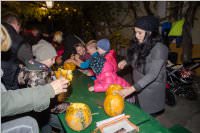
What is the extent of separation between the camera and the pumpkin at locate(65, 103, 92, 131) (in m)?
1.70

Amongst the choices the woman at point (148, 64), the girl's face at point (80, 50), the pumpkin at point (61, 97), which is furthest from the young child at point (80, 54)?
the pumpkin at point (61, 97)

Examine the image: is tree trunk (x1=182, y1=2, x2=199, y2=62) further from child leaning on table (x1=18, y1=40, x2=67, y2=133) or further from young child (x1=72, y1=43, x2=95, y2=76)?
child leaning on table (x1=18, y1=40, x2=67, y2=133)

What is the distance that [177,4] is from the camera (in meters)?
7.20

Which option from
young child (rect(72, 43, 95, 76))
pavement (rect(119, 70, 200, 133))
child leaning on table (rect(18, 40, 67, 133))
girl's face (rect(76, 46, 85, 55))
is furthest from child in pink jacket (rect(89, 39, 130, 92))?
pavement (rect(119, 70, 200, 133))

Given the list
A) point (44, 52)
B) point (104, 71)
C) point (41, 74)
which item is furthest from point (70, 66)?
point (41, 74)

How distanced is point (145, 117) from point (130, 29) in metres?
8.76

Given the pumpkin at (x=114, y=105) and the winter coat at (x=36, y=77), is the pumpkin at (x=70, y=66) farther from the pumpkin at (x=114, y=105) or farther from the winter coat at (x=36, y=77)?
the pumpkin at (x=114, y=105)

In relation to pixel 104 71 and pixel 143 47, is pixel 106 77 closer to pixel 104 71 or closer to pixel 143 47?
pixel 104 71

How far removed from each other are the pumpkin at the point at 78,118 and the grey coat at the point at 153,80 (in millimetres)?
813

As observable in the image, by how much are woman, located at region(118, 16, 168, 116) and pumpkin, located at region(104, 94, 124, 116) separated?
22 centimetres

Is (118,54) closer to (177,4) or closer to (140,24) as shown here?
(177,4)

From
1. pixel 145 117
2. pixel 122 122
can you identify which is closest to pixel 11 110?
pixel 122 122

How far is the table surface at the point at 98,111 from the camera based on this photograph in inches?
68.3

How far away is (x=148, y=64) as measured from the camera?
7.65 feet
